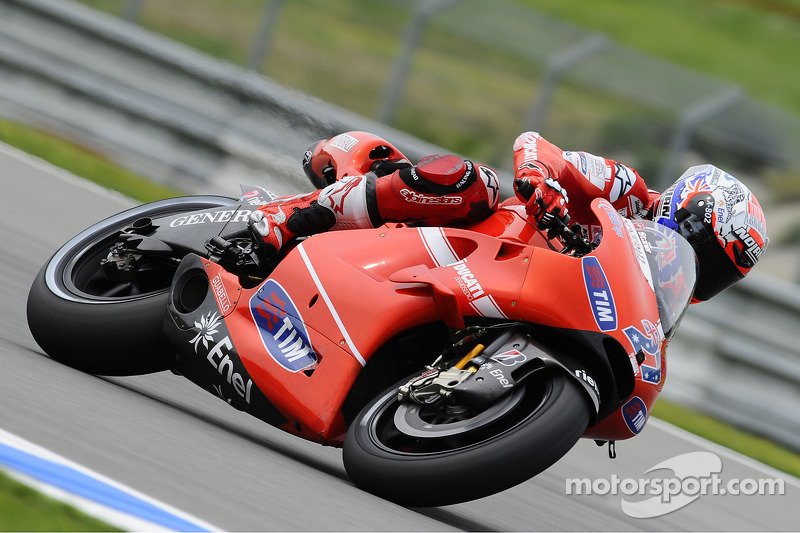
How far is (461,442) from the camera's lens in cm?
360

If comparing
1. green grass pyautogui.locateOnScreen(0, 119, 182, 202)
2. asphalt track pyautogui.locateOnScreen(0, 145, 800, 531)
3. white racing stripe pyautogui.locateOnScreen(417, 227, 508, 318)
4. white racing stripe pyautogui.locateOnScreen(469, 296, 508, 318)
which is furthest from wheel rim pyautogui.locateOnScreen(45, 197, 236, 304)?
green grass pyautogui.locateOnScreen(0, 119, 182, 202)

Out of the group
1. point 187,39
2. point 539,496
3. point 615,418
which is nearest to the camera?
point 615,418

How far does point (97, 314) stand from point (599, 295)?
184 cm

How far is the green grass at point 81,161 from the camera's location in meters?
8.20

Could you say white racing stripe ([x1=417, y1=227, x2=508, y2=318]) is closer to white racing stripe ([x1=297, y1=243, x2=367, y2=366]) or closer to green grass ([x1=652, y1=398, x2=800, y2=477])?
white racing stripe ([x1=297, y1=243, x2=367, y2=366])

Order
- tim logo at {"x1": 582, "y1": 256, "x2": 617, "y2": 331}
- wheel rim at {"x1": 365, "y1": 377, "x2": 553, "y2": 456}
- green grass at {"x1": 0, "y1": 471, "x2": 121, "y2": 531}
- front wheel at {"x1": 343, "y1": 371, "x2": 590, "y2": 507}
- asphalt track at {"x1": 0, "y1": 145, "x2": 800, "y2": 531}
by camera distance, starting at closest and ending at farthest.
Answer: green grass at {"x1": 0, "y1": 471, "x2": 121, "y2": 531} → asphalt track at {"x1": 0, "y1": 145, "x2": 800, "y2": 531} → front wheel at {"x1": 343, "y1": 371, "x2": 590, "y2": 507} → wheel rim at {"x1": 365, "y1": 377, "x2": 553, "y2": 456} → tim logo at {"x1": 582, "y1": 256, "x2": 617, "y2": 331}

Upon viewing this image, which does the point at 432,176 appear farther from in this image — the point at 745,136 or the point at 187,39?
the point at 187,39

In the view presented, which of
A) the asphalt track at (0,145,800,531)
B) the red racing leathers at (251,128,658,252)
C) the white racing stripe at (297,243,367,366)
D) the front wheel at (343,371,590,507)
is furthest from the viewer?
the red racing leathers at (251,128,658,252)

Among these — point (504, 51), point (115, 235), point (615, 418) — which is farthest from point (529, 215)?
point (504, 51)

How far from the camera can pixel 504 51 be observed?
369 inches

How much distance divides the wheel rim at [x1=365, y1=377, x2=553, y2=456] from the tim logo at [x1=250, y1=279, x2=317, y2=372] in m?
0.38

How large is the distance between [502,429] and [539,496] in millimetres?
1331

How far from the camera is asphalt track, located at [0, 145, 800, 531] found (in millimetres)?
3211

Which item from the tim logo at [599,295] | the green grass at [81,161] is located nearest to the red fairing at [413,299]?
the tim logo at [599,295]
